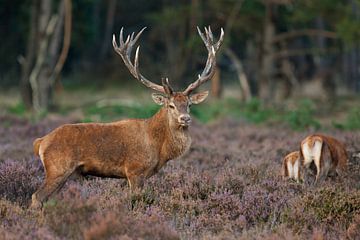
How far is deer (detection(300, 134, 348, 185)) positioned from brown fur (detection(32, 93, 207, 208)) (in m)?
2.00

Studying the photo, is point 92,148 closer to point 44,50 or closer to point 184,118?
point 184,118

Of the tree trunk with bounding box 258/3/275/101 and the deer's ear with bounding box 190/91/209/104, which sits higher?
the deer's ear with bounding box 190/91/209/104

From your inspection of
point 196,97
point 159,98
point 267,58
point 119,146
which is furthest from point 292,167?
point 267,58

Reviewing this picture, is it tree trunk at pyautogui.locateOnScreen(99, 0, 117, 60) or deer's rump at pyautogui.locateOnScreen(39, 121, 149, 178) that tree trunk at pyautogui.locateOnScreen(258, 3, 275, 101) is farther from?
deer's rump at pyautogui.locateOnScreen(39, 121, 149, 178)

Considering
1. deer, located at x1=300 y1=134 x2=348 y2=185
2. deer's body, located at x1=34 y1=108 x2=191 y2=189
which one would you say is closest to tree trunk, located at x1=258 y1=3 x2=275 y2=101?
deer, located at x1=300 y1=134 x2=348 y2=185

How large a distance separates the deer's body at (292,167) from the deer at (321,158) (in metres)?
0.08

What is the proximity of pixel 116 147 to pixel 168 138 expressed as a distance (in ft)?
2.43

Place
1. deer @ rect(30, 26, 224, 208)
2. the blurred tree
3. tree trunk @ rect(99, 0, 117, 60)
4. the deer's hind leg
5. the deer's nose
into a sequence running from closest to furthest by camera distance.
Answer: the deer's hind leg, deer @ rect(30, 26, 224, 208), the deer's nose, the blurred tree, tree trunk @ rect(99, 0, 117, 60)

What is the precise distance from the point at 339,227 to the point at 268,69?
18.3 metres

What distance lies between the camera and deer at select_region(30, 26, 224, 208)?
8.25 metres

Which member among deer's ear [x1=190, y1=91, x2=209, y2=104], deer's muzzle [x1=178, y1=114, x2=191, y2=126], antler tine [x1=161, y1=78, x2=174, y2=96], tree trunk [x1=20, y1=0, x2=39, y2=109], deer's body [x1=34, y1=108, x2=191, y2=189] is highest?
antler tine [x1=161, y1=78, x2=174, y2=96]

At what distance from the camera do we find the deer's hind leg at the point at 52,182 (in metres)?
8.08

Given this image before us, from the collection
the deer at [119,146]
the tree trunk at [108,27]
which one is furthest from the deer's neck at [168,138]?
the tree trunk at [108,27]

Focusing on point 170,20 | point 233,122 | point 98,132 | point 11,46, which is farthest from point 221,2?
point 98,132
